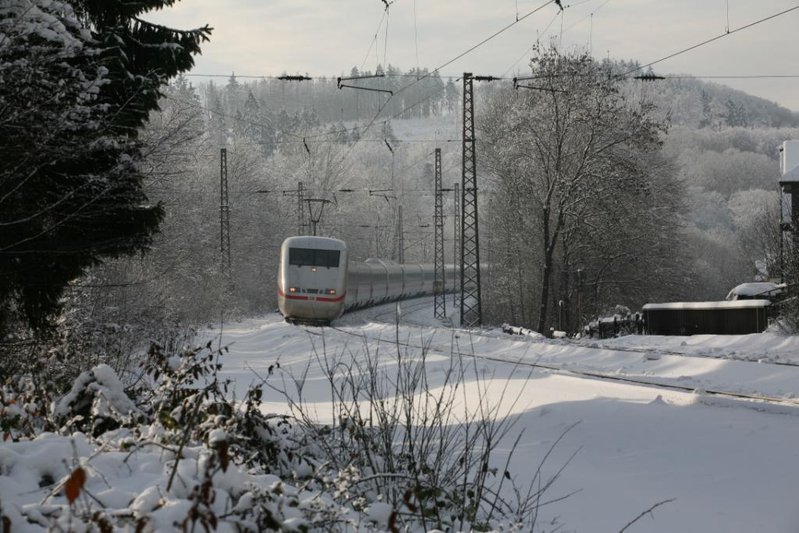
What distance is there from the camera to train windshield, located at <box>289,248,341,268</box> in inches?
1216

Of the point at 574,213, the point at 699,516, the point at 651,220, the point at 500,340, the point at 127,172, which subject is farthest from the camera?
the point at 651,220

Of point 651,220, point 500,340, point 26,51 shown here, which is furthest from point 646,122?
point 26,51

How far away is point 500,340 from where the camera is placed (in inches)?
872

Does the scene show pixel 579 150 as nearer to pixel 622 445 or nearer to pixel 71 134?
pixel 622 445

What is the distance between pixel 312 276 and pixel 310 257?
0.65 meters

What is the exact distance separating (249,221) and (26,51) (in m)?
50.8

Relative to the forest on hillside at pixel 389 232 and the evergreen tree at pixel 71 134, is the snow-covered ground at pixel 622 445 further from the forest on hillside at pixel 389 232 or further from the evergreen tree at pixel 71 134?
the forest on hillside at pixel 389 232

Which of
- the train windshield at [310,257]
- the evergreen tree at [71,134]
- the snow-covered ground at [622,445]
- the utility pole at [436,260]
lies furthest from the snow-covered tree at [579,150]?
the evergreen tree at [71,134]

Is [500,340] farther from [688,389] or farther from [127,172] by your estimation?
[127,172]

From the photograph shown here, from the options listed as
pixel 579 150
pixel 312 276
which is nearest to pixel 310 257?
pixel 312 276

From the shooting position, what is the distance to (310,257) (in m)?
30.9

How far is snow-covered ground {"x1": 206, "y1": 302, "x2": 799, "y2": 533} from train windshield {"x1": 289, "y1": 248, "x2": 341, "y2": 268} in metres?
12.6

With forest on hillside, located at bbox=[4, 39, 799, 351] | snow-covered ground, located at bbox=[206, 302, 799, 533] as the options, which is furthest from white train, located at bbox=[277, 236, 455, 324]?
snow-covered ground, located at bbox=[206, 302, 799, 533]

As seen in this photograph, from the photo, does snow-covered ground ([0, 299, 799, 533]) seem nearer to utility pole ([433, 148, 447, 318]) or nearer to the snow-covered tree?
the snow-covered tree
